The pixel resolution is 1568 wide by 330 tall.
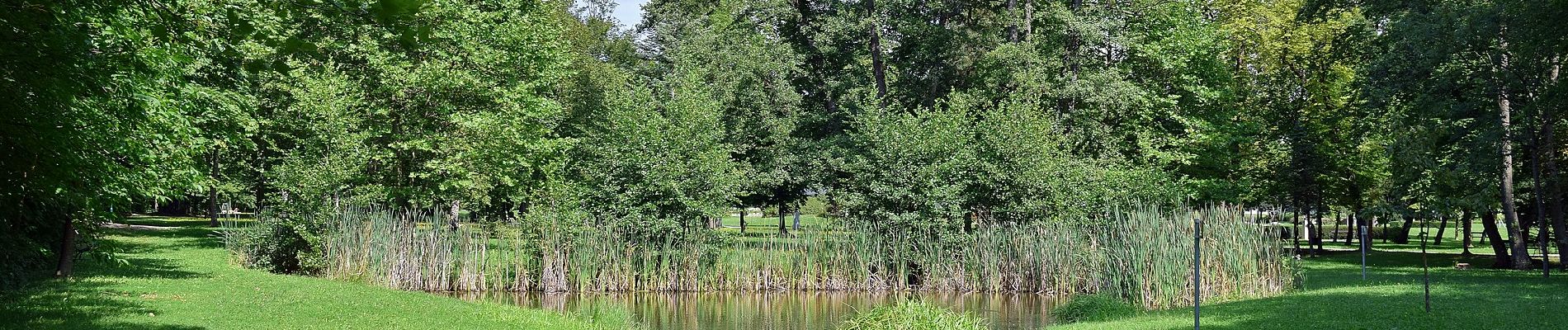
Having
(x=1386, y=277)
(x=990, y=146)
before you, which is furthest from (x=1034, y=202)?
(x=1386, y=277)

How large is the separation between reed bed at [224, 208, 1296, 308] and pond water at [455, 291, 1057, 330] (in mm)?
412

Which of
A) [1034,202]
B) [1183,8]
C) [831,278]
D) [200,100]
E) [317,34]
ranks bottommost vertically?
[831,278]

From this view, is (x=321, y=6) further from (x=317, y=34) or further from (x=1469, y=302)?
(x=317, y=34)

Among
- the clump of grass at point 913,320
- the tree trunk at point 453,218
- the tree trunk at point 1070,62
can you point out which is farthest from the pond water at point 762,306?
the tree trunk at point 1070,62

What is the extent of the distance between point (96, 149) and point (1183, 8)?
3165 centimetres

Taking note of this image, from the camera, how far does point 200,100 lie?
16359mm

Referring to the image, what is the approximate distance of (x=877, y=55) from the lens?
33344mm

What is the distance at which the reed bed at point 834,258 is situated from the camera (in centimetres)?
1739

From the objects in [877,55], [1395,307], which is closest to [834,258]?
[1395,307]

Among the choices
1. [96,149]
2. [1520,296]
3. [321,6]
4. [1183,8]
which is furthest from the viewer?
[1183,8]

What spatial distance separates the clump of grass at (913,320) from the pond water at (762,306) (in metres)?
2.01

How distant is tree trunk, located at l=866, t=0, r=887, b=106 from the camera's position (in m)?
32.6

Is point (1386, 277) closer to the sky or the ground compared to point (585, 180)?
closer to the ground

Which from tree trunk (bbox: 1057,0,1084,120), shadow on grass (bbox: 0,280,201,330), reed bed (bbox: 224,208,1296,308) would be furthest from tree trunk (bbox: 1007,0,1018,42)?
shadow on grass (bbox: 0,280,201,330)
